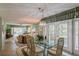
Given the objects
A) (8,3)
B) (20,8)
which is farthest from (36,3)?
(8,3)

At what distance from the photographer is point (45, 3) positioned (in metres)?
2.80

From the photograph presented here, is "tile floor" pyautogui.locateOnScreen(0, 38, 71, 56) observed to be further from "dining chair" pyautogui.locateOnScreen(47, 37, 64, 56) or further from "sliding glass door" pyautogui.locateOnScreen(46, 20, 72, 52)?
"sliding glass door" pyautogui.locateOnScreen(46, 20, 72, 52)

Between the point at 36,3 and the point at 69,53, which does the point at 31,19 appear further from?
the point at 69,53

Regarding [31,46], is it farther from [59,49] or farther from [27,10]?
[27,10]

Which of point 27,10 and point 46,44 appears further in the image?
point 46,44

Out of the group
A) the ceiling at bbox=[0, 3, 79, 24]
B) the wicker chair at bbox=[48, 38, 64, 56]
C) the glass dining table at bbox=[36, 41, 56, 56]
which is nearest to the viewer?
the ceiling at bbox=[0, 3, 79, 24]

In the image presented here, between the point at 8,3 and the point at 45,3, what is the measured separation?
763 millimetres

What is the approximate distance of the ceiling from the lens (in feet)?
9.31

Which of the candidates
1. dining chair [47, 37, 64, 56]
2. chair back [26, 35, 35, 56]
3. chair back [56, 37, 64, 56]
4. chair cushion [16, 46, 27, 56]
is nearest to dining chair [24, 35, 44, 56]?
chair back [26, 35, 35, 56]

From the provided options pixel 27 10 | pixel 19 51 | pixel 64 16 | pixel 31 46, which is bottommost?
pixel 19 51

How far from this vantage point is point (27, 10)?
2986 millimetres

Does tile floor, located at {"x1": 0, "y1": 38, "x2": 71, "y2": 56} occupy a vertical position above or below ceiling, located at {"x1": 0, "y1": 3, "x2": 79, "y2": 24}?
below

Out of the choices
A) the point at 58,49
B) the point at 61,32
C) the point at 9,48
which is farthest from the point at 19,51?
the point at 61,32

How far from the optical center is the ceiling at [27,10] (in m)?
2.84
